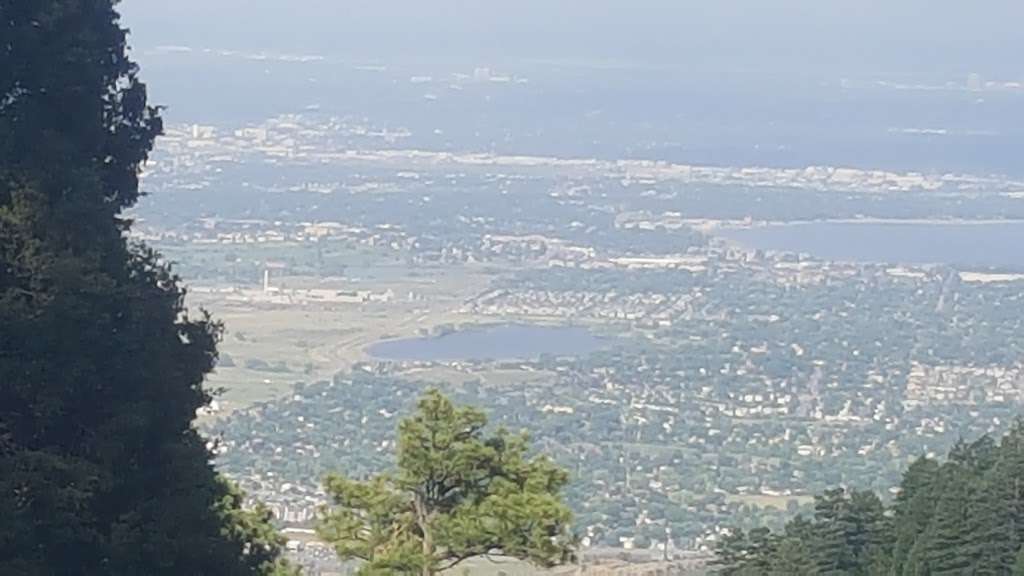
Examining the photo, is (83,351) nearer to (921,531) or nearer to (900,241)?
(921,531)

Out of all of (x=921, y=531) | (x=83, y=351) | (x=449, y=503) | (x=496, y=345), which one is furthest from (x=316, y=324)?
(x=83, y=351)

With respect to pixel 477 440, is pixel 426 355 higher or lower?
lower

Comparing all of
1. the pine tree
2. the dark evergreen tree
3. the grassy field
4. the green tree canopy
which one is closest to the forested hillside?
the pine tree

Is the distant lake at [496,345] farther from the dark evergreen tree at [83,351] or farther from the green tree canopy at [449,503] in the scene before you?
the dark evergreen tree at [83,351]

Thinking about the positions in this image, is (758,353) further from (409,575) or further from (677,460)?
(409,575)

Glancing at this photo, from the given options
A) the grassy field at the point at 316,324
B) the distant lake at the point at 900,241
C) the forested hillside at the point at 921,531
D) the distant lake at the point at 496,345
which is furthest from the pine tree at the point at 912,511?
the distant lake at the point at 900,241

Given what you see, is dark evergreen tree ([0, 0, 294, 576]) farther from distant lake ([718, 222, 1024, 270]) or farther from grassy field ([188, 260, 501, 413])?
distant lake ([718, 222, 1024, 270])

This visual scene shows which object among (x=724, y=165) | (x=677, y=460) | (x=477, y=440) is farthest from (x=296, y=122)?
(x=477, y=440)
